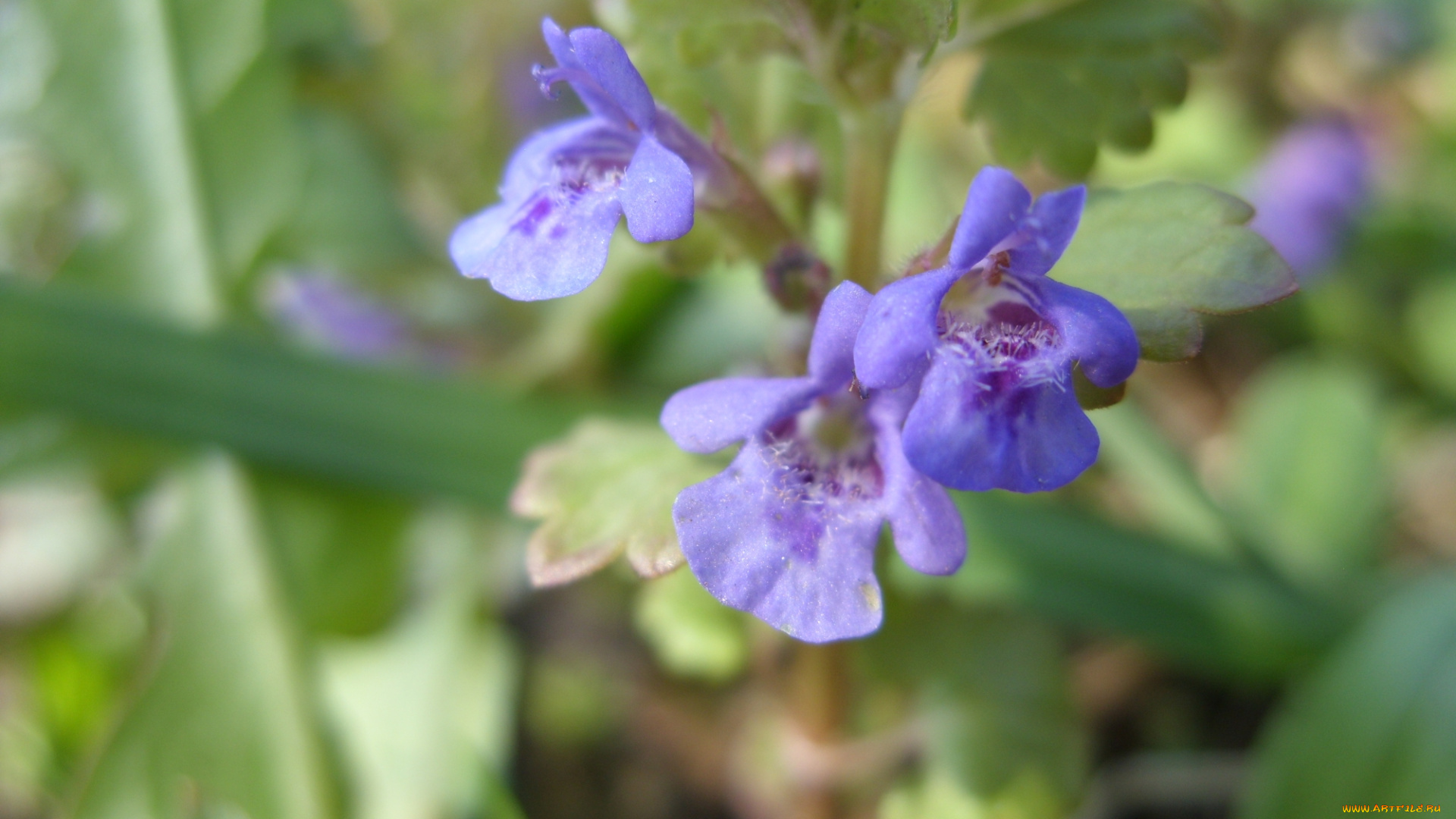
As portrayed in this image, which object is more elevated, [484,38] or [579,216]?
[579,216]

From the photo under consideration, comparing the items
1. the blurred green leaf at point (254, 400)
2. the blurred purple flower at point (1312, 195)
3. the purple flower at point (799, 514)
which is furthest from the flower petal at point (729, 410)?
the blurred purple flower at point (1312, 195)

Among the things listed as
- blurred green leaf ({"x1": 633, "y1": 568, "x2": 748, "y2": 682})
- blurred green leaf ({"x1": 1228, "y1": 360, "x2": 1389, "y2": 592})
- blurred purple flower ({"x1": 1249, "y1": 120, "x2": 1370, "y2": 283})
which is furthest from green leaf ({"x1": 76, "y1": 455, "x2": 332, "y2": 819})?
blurred purple flower ({"x1": 1249, "y1": 120, "x2": 1370, "y2": 283})

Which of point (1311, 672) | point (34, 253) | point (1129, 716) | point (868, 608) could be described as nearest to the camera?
point (868, 608)

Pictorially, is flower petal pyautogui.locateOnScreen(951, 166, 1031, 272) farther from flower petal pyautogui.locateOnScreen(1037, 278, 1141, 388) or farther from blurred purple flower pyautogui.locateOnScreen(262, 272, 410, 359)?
blurred purple flower pyautogui.locateOnScreen(262, 272, 410, 359)

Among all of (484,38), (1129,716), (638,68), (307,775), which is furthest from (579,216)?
(484,38)

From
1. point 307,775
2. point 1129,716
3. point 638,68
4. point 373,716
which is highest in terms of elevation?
point 638,68

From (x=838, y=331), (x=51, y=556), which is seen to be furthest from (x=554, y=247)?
(x=51, y=556)

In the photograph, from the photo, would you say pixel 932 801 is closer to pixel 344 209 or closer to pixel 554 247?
pixel 554 247

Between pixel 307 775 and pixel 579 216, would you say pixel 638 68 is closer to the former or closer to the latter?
pixel 579 216
